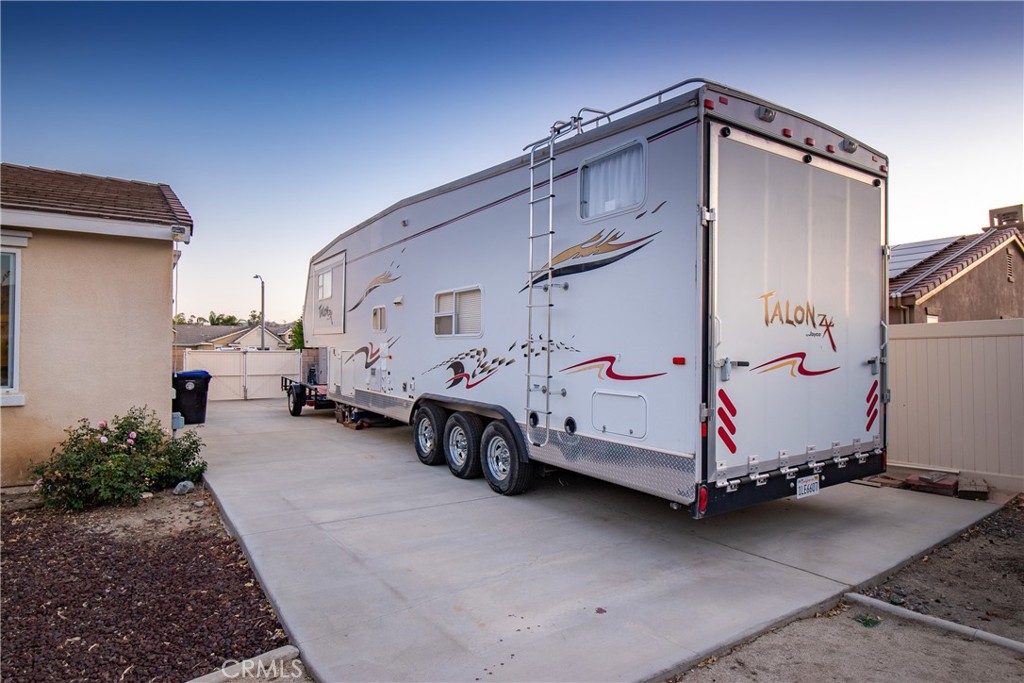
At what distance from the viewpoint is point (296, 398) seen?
13828 millimetres

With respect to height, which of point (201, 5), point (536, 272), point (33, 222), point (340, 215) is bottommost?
point (536, 272)

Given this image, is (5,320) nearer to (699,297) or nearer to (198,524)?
(198,524)

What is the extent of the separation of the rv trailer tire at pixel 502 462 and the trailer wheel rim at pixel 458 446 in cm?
34

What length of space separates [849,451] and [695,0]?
571 centimetres

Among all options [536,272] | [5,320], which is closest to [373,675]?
[536,272]

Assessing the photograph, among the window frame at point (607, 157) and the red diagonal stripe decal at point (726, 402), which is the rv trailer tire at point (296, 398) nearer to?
the window frame at point (607, 157)

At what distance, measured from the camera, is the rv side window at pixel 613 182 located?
4.73 meters

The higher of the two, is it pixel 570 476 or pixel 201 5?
pixel 201 5

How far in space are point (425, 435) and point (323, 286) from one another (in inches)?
210

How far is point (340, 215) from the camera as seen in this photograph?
15.8m

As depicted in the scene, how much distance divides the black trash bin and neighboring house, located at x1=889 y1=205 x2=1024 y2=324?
1175 cm

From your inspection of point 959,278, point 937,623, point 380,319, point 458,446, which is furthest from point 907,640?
point 959,278

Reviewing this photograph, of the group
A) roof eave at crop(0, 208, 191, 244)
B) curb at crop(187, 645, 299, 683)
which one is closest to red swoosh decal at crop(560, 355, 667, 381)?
curb at crop(187, 645, 299, 683)

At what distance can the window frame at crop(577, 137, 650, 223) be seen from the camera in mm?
4625
